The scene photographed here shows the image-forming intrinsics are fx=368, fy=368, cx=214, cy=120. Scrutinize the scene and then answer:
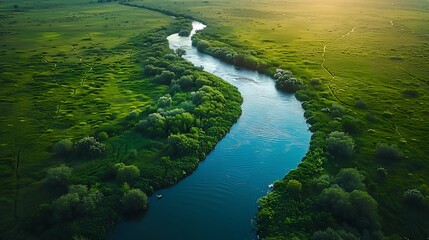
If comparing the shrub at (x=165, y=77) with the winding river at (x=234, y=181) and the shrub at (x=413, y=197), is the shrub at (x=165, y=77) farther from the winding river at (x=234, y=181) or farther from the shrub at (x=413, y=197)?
the shrub at (x=413, y=197)

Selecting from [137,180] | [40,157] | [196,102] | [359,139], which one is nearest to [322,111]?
[359,139]

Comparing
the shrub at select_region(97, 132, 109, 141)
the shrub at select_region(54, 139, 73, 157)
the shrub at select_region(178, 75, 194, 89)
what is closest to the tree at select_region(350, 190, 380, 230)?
the shrub at select_region(97, 132, 109, 141)

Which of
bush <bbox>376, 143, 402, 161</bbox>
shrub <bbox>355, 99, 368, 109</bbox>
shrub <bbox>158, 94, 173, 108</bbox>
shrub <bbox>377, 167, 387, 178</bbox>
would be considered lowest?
shrub <bbox>158, 94, 173, 108</bbox>

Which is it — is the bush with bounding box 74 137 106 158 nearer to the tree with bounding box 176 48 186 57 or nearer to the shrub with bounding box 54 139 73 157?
the shrub with bounding box 54 139 73 157

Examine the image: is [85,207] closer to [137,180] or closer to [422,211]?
[137,180]

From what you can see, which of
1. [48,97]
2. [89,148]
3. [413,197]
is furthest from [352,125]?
[48,97]

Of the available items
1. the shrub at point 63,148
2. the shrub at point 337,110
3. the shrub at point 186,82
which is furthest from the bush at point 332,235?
the shrub at point 186,82
